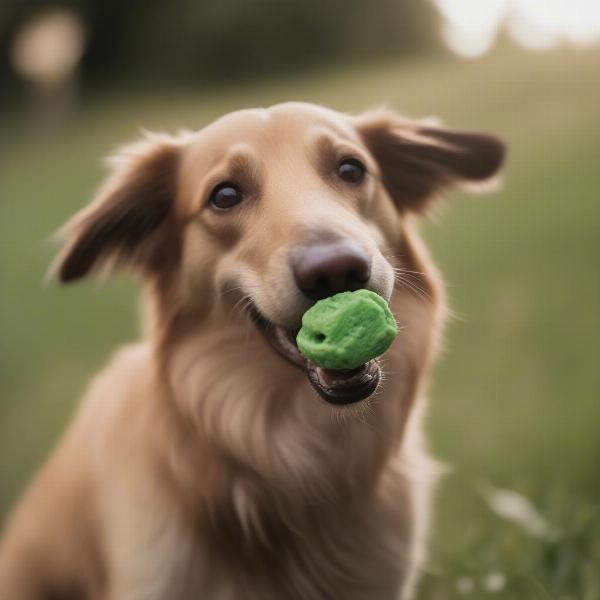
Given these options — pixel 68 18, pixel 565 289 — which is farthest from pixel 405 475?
pixel 68 18

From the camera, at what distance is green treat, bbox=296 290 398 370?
1.51 metres

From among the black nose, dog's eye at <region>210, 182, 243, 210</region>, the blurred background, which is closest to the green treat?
the black nose

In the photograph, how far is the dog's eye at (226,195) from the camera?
187 centimetres

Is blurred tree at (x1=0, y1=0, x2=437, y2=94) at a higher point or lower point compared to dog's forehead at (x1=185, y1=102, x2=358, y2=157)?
higher

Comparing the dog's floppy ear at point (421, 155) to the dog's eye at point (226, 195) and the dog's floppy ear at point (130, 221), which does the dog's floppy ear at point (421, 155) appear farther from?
the dog's floppy ear at point (130, 221)

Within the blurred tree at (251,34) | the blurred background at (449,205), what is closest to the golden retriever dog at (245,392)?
the blurred background at (449,205)

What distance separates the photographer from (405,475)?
221cm

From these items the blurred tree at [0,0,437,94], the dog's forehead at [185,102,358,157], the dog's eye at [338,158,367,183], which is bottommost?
the dog's eye at [338,158,367,183]

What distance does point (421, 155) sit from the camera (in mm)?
2111

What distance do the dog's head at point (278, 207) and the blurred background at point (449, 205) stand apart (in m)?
0.38

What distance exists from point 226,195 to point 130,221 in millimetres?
331

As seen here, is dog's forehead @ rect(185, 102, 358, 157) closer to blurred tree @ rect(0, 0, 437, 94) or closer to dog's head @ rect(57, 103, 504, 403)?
dog's head @ rect(57, 103, 504, 403)

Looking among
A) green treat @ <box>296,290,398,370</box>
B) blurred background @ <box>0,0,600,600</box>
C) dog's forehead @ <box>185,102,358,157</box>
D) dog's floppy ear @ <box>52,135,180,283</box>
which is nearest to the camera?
green treat @ <box>296,290,398,370</box>

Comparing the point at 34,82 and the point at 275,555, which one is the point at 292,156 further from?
the point at 34,82
